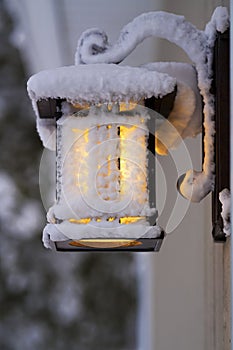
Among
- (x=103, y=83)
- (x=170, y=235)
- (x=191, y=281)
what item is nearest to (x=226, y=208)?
(x=103, y=83)

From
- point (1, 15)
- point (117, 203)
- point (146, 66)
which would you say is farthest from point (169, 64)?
point (1, 15)

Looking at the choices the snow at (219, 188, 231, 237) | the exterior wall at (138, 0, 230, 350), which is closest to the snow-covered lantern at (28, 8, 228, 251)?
the snow at (219, 188, 231, 237)

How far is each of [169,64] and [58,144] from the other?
0.24 metres

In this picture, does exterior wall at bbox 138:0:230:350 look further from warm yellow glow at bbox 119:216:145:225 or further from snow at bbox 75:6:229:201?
warm yellow glow at bbox 119:216:145:225

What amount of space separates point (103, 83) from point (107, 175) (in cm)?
14

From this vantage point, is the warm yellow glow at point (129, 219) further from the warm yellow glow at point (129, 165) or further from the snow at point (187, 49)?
the snow at point (187, 49)

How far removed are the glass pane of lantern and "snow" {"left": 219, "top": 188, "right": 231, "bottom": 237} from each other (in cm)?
11

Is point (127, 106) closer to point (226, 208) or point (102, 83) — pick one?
point (102, 83)

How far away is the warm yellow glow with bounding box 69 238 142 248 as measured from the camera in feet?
4.34

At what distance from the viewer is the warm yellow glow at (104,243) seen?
1.32 m

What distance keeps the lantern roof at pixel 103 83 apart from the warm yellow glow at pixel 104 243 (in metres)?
0.22

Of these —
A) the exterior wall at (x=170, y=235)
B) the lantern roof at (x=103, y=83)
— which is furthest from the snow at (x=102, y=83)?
the exterior wall at (x=170, y=235)

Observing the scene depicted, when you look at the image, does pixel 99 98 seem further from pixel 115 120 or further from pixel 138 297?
pixel 138 297

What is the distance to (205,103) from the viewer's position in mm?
1423
